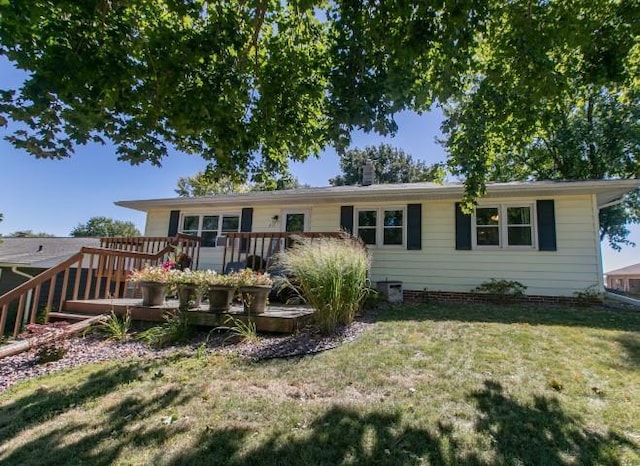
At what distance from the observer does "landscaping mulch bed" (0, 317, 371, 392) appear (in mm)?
3893

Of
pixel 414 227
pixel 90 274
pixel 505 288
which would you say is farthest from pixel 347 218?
pixel 90 274

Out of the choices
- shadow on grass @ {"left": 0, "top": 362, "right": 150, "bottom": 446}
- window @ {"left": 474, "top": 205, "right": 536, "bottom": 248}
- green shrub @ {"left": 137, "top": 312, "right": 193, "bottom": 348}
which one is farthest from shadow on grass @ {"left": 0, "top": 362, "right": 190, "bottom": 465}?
window @ {"left": 474, "top": 205, "right": 536, "bottom": 248}

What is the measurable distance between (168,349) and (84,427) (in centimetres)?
182

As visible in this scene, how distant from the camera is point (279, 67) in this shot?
491cm

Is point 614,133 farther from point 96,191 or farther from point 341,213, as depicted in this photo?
point 96,191

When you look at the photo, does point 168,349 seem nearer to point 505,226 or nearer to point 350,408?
point 350,408

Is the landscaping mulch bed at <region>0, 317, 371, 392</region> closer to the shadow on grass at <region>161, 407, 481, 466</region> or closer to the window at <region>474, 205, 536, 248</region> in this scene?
the shadow on grass at <region>161, 407, 481, 466</region>

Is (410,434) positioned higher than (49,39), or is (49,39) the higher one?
(49,39)

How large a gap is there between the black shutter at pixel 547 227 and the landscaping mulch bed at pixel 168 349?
20.0 feet

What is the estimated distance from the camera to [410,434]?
2264 mm

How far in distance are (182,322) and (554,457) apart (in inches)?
167

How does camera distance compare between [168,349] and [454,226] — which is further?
[454,226]

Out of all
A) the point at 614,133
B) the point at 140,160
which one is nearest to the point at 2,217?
the point at 140,160

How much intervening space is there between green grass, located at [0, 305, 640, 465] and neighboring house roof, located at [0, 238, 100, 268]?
11.1 m
